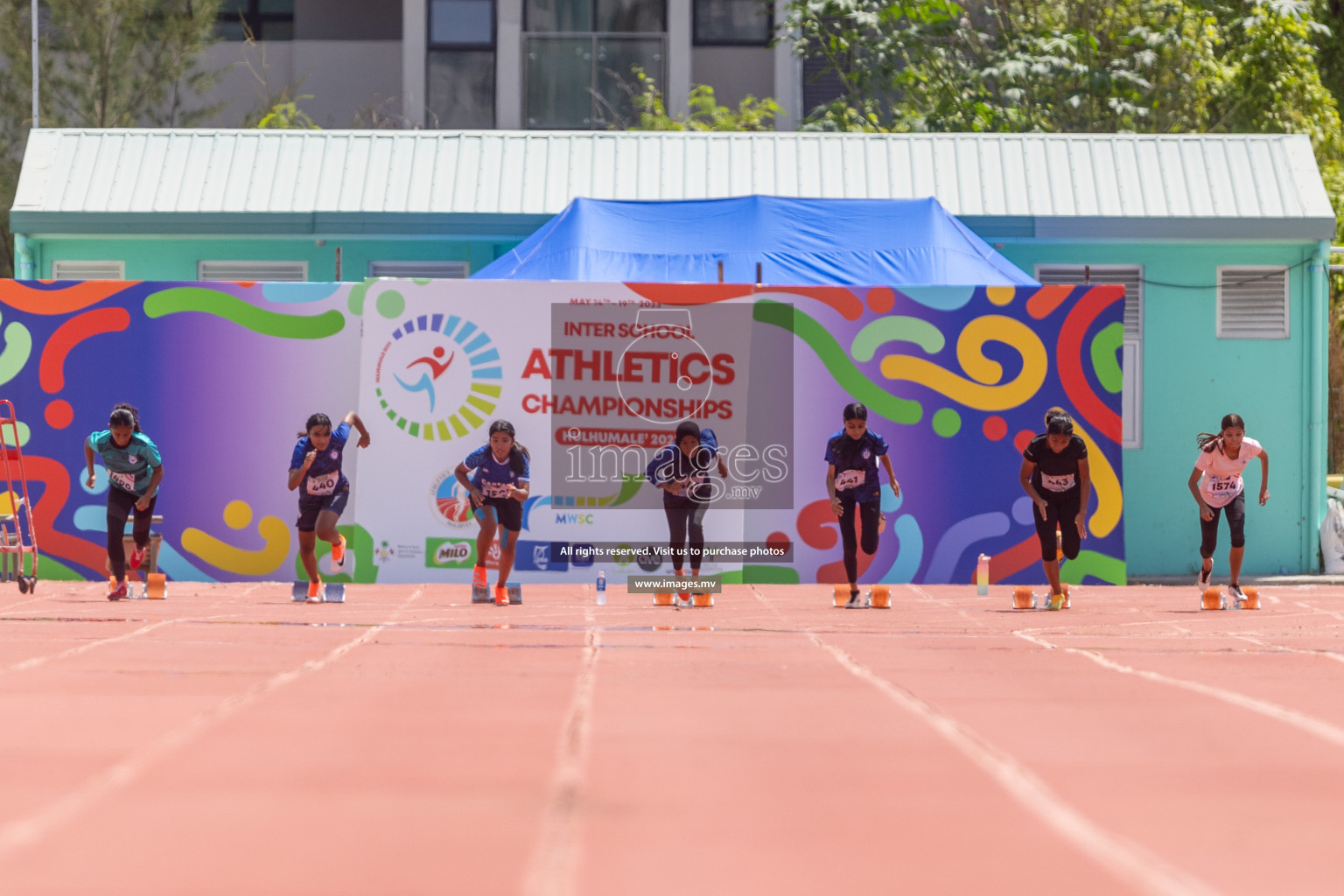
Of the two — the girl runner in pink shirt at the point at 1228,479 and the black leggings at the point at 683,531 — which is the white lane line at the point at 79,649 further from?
the girl runner in pink shirt at the point at 1228,479

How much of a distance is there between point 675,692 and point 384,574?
27.0 ft

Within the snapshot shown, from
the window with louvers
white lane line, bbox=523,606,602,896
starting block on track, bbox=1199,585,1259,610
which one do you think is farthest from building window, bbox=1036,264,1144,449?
white lane line, bbox=523,606,602,896

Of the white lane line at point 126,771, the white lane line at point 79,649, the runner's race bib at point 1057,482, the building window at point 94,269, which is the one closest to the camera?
the white lane line at point 126,771

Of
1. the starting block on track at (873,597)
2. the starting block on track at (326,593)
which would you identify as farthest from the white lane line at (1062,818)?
the starting block on track at (326,593)

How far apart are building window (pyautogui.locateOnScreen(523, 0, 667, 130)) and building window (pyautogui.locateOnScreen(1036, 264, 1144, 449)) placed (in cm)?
1361

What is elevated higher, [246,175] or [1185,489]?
[246,175]

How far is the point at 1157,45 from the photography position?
2716 centimetres

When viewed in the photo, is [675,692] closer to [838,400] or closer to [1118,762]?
[1118,762]

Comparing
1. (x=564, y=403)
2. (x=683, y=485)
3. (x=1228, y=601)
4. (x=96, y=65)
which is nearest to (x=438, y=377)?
(x=564, y=403)

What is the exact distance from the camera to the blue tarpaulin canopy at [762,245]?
1808cm

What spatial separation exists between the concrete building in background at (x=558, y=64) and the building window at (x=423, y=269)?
36.8 feet

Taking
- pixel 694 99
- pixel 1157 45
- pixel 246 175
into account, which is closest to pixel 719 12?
pixel 694 99

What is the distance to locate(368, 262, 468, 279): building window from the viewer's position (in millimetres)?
20609

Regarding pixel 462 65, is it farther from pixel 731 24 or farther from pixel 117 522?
A: pixel 117 522
